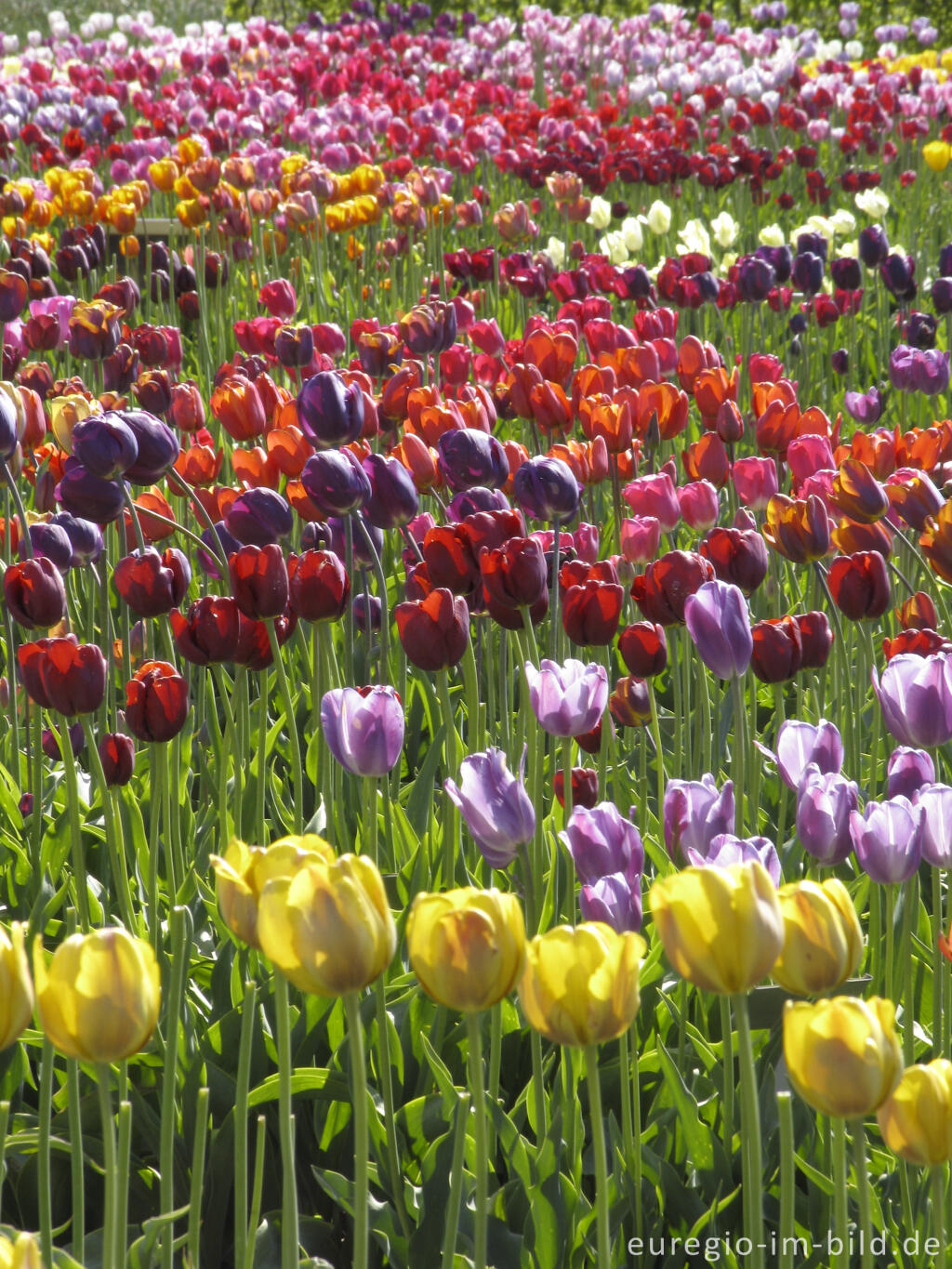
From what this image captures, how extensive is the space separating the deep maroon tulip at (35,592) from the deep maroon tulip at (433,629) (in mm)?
469

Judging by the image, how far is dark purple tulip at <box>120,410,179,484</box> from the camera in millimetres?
2074

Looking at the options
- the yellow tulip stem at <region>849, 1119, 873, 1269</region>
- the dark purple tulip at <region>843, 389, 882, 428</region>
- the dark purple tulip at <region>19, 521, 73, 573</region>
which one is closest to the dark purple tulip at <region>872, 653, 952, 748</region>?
the yellow tulip stem at <region>849, 1119, 873, 1269</region>

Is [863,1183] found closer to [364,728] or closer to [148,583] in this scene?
[364,728]

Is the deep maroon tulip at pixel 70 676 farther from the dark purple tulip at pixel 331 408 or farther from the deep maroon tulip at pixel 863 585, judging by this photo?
the deep maroon tulip at pixel 863 585

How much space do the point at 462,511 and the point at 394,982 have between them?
0.73 metres

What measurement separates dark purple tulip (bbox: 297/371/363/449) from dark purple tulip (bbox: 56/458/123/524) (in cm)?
36

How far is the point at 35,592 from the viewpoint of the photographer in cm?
179

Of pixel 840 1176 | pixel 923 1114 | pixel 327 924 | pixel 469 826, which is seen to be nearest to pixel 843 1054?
pixel 923 1114

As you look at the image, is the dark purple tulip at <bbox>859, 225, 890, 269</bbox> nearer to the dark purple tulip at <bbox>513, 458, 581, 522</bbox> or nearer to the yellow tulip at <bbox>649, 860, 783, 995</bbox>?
the dark purple tulip at <bbox>513, 458, 581, 522</bbox>

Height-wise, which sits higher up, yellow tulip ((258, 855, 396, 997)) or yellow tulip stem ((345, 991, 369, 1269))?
yellow tulip ((258, 855, 396, 997))

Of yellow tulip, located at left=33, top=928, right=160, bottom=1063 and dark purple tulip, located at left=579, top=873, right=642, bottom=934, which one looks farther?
dark purple tulip, located at left=579, top=873, right=642, bottom=934

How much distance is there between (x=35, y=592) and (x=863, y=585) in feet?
3.60

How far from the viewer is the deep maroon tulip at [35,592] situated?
1.79 metres

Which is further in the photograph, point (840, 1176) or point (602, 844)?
point (602, 844)
